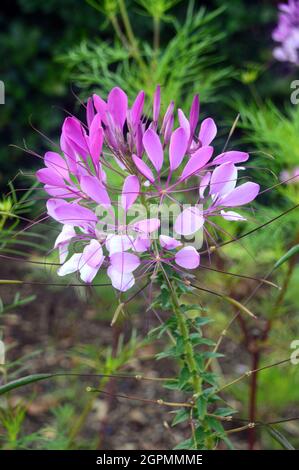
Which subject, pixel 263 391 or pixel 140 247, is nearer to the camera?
pixel 140 247

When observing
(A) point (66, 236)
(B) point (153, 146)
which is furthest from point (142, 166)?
(A) point (66, 236)

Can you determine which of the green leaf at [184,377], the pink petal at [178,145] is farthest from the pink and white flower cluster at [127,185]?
the green leaf at [184,377]

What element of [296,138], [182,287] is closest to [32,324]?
[296,138]

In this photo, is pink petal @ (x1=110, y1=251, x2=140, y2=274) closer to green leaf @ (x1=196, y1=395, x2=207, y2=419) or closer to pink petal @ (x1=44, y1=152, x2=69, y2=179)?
pink petal @ (x1=44, y1=152, x2=69, y2=179)

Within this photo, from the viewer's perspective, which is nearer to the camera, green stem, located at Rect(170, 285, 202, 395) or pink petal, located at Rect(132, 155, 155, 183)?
pink petal, located at Rect(132, 155, 155, 183)

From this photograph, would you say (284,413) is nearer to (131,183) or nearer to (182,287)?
(182,287)

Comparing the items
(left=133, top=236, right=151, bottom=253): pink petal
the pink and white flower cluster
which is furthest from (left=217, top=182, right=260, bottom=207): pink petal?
(left=133, top=236, right=151, bottom=253): pink petal
